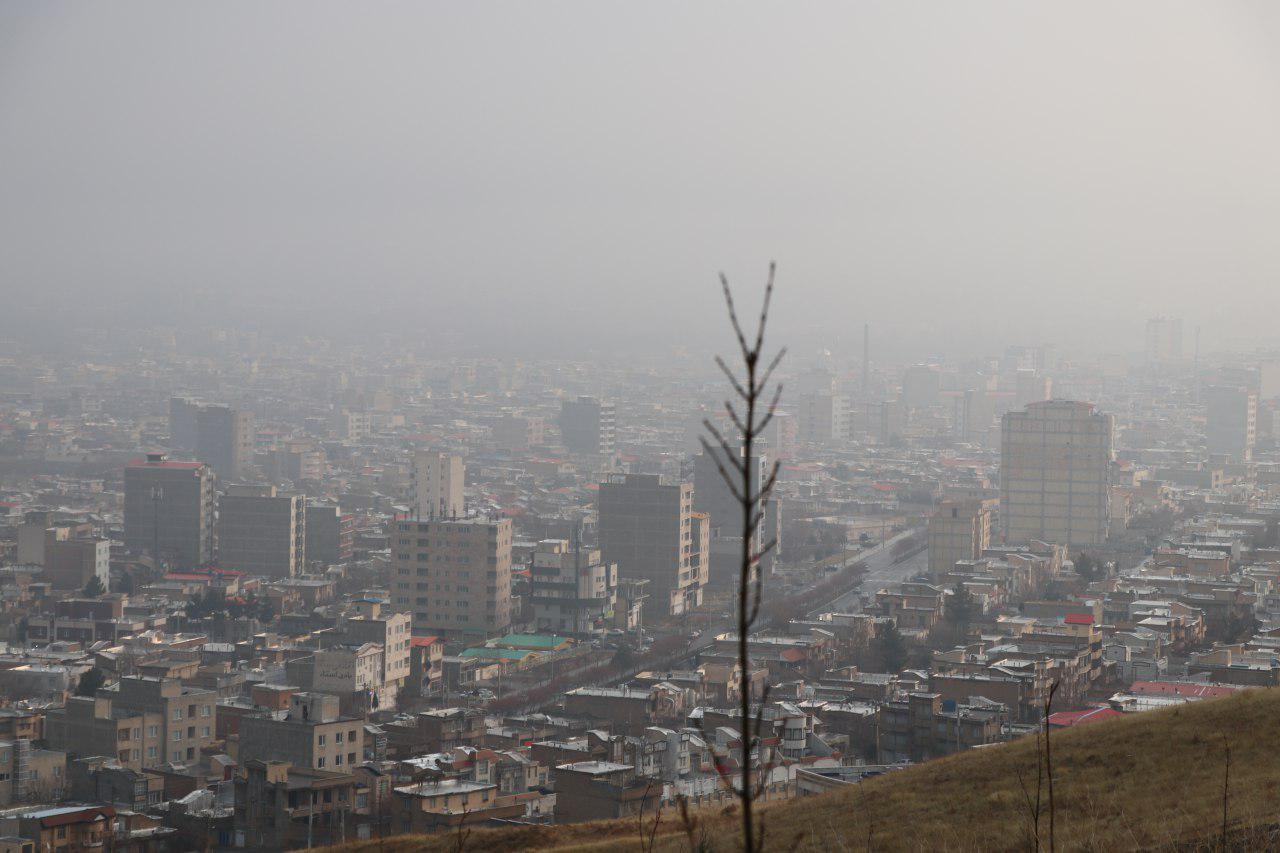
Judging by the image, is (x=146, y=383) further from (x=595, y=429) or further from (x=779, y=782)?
(x=779, y=782)

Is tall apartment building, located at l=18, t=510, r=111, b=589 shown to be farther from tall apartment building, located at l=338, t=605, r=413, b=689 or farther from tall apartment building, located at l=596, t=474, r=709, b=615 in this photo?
tall apartment building, located at l=596, t=474, r=709, b=615

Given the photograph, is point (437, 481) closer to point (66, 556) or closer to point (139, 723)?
point (66, 556)

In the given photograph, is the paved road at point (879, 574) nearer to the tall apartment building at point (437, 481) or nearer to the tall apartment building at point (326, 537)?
the tall apartment building at point (437, 481)

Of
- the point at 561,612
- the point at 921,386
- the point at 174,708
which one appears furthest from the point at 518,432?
the point at 174,708

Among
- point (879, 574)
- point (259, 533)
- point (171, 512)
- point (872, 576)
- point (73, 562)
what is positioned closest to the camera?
point (73, 562)

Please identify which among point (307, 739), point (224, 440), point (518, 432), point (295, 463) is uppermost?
point (518, 432)

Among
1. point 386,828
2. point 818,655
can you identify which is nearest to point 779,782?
point 386,828

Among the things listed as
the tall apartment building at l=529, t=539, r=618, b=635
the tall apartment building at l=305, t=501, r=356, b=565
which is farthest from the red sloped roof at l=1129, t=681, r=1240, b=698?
the tall apartment building at l=305, t=501, r=356, b=565
